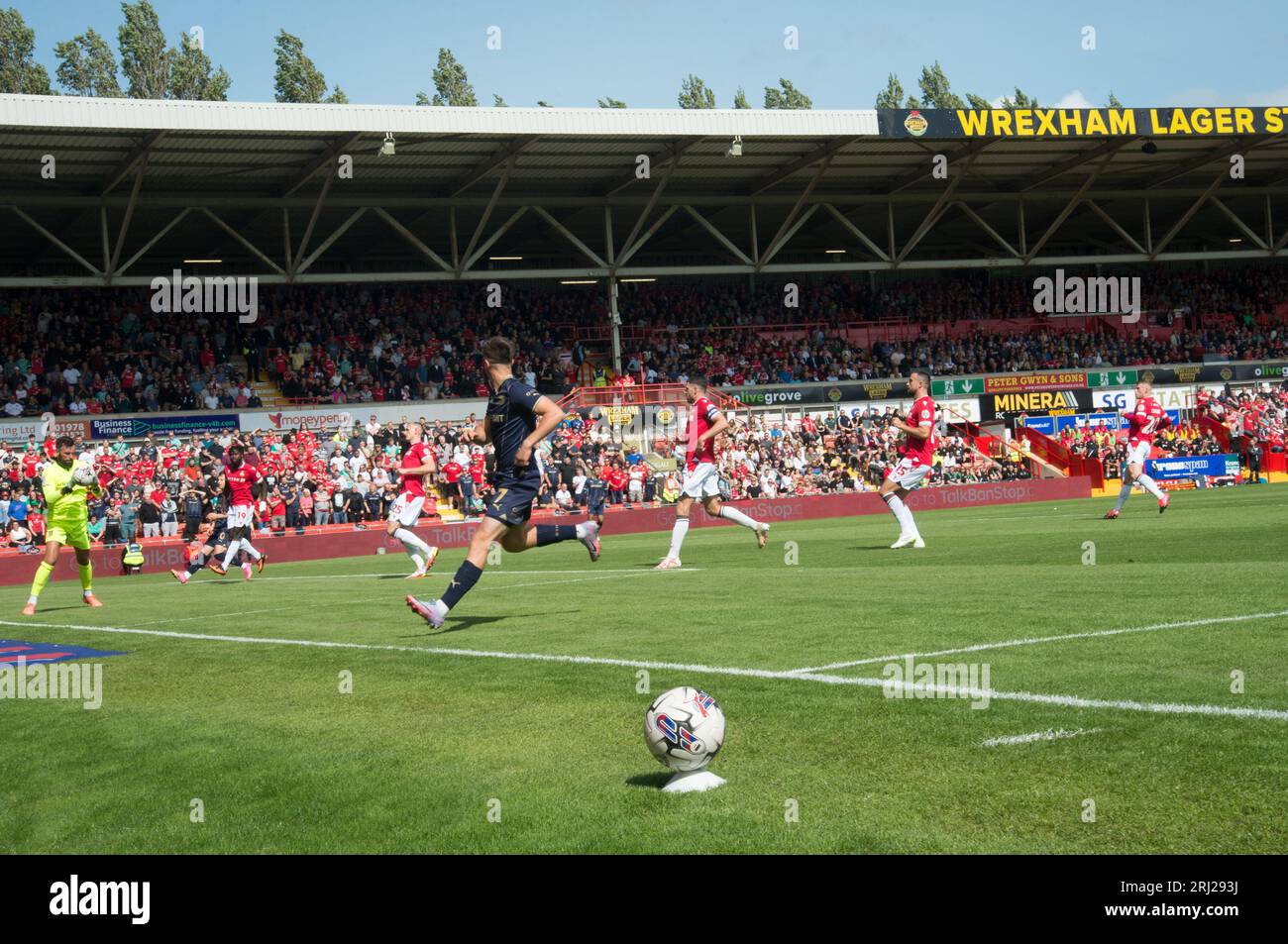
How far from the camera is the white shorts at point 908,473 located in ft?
61.3

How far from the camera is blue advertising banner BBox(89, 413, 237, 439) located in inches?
1510

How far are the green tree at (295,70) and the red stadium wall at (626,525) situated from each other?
5803 cm

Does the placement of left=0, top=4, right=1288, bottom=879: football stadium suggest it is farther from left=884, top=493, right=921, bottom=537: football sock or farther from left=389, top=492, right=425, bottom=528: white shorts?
left=884, top=493, right=921, bottom=537: football sock

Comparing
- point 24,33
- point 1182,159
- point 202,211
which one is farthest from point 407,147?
point 24,33

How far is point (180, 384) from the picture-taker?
41.0m

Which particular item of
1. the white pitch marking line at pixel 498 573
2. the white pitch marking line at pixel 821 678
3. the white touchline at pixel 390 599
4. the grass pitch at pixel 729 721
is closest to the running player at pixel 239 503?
the white pitch marking line at pixel 498 573

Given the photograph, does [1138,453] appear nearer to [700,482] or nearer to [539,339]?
[700,482]

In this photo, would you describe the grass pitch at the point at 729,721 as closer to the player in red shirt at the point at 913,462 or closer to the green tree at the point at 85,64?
the player in red shirt at the point at 913,462

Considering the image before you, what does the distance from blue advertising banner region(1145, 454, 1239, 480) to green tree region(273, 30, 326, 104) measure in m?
59.6

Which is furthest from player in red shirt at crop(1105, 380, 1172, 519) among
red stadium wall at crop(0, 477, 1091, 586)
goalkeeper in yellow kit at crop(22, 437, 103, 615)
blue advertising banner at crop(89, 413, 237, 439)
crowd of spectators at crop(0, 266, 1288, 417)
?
blue advertising banner at crop(89, 413, 237, 439)

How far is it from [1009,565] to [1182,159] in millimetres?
39471

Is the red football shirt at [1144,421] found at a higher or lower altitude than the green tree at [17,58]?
lower

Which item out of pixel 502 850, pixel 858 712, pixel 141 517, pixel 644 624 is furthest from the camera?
pixel 141 517
